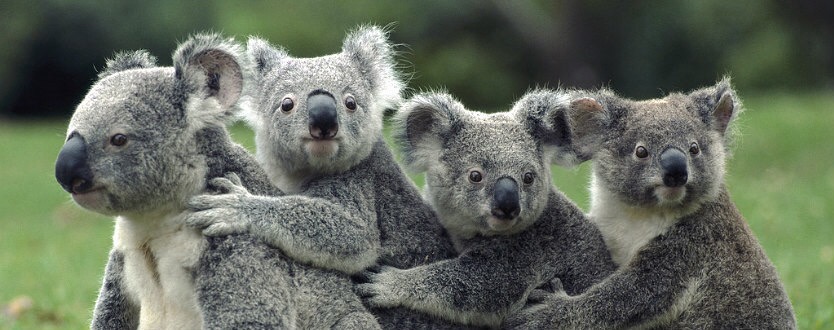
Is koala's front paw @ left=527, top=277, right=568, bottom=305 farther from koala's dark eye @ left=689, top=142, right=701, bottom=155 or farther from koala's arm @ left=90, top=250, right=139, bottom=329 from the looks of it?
koala's arm @ left=90, top=250, right=139, bottom=329

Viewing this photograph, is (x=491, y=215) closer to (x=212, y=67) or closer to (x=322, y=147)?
(x=322, y=147)

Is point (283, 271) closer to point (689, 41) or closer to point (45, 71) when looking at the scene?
point (45, 71)

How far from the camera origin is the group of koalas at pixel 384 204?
5.13 metres

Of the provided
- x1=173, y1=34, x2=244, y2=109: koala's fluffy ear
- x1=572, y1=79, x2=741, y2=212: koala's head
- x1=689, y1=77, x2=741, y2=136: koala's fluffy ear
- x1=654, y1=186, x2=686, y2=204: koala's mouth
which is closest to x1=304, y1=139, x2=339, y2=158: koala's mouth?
x1=173, y1=34, x2=244, y2=109: koala's fluffy ear

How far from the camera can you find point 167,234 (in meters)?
5.21

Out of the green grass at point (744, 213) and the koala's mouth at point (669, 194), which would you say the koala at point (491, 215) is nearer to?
the koala's mouth at point (669, 194)

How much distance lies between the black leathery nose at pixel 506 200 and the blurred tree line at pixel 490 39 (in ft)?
96.0

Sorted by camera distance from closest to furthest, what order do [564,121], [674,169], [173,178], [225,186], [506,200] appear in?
[173,178], [225,186], [506,200], [674,169], [564,121]

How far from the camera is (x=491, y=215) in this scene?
589cm

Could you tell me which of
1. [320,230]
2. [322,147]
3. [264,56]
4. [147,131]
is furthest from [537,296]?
[147,131]

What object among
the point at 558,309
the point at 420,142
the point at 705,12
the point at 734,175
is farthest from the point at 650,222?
the point at 705,12

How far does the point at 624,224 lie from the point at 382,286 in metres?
1.61

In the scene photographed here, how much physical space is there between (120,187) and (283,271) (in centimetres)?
89

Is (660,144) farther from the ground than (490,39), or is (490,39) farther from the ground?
(490,39)
